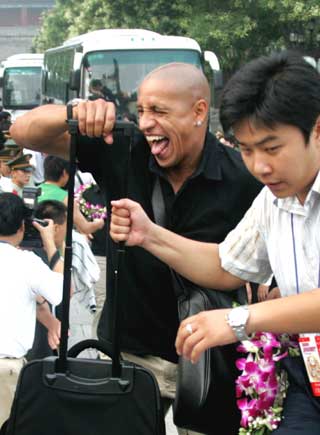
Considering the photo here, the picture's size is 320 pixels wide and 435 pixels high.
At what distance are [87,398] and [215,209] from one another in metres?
0.85

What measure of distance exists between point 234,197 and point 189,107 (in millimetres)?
352

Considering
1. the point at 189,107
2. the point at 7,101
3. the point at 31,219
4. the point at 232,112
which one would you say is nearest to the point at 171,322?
the point at 189,107

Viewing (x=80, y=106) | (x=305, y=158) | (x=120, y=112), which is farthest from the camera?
(x=120, y=112)

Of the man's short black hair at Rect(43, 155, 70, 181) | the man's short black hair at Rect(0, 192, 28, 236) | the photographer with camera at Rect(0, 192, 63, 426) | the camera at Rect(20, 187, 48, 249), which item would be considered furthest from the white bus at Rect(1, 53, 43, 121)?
the photographer with camera at Rect(0, 192, 63, 426)

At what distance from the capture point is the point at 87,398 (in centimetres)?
281

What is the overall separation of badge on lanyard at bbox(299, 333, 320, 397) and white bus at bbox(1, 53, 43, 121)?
1176 inches

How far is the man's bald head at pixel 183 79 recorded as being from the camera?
10.9 feet

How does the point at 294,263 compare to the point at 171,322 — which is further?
the point at 171,322

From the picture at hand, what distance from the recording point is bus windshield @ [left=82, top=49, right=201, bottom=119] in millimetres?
16172

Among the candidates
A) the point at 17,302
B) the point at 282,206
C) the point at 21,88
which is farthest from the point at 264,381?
the point at 21,88

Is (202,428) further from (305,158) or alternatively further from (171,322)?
(305,158)

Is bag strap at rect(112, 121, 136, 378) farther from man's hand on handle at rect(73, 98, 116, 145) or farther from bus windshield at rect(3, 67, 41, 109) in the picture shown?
bus windshield at rect(3, 67, 41, 109)

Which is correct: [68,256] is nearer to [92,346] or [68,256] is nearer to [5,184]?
[92,346]

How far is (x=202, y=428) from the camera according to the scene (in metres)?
3.01
